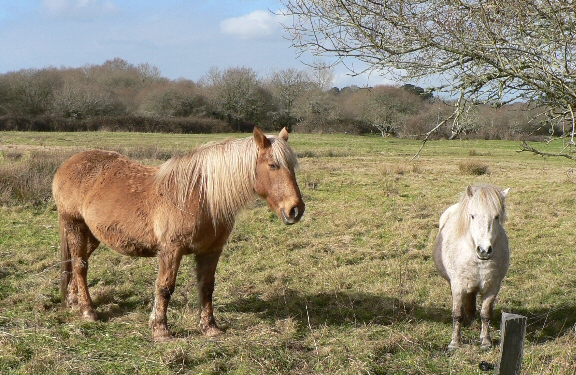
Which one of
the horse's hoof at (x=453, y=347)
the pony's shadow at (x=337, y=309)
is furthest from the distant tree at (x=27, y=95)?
the horse's hoof at (x=453, y=347)

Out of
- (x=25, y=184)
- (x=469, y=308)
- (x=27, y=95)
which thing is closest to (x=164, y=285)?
(x=469, y=308)

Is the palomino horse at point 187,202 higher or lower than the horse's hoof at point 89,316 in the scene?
higher

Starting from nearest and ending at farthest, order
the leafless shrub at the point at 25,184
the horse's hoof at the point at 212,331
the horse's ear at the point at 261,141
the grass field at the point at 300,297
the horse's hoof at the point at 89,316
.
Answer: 1. the grass field at the point at 300,297
2. the horse's ear at the point at 261,141
3. the horse's hoof at the point at 212,331
4. the horse's hoof at the point at 89,316
5. the leafless shrub at the point at 25,184

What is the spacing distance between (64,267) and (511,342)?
4.68 m

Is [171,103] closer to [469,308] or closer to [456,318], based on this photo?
[469,308]

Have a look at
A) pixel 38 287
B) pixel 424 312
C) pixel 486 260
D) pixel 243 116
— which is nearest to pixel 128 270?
pixel 38 287

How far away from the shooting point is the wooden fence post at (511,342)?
10.2 ft

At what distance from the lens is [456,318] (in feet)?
15.8

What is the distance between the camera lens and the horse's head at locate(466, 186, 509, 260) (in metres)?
4.45

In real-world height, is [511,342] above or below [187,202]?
below

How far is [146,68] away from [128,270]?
62.7m

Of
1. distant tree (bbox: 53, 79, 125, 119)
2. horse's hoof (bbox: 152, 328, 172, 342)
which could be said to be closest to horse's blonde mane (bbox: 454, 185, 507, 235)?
horse's hoof (bbox: 152, 328, 172, 342)

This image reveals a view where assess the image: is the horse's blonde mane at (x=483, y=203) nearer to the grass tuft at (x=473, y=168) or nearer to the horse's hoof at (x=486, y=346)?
the horse's hoof at (x=486, y=346)

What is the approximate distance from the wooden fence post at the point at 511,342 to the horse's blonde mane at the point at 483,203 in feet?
5.39
